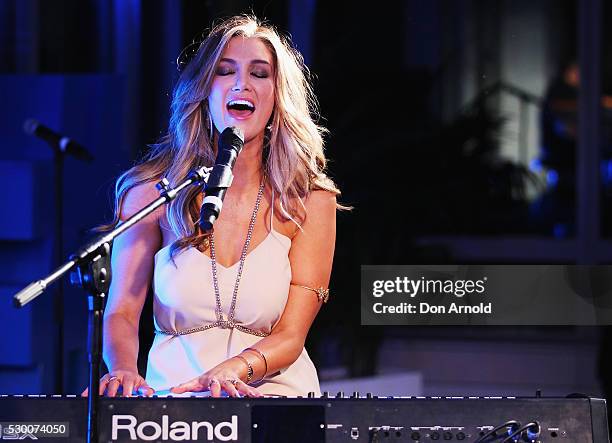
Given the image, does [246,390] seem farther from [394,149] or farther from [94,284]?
[394,149]

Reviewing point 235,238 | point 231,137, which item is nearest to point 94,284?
point 231,137

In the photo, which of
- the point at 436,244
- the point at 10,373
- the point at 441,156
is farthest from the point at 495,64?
the point at 10,373

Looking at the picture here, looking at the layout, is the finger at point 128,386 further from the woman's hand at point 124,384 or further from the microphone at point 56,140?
the microphone at point 56,140

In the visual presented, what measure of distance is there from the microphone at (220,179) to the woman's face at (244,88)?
536 mm

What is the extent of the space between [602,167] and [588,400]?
4149mm

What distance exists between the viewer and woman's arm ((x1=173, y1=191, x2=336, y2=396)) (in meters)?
2.43

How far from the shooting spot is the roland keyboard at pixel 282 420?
2004mm

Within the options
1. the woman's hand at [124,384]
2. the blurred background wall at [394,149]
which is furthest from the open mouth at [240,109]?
the blurred background wall at [394,149]

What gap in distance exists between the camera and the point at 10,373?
13.6 feet

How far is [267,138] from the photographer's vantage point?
2.71 m

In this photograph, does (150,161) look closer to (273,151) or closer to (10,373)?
(273,151)

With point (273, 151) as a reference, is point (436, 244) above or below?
above

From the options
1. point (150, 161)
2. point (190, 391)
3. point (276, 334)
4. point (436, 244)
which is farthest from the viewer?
point (436, 244)

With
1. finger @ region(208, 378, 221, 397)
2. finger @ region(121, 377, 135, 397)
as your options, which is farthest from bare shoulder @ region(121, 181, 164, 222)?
finger @ region(208, 378, 221, 397)
